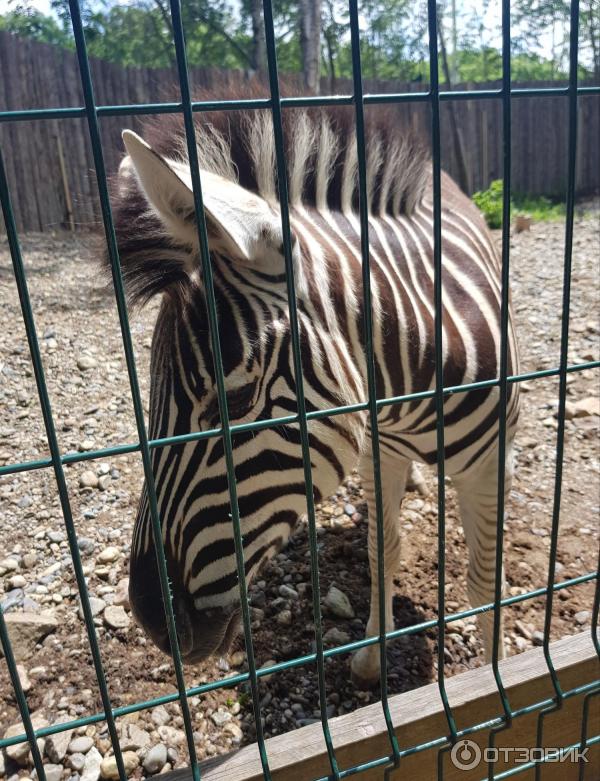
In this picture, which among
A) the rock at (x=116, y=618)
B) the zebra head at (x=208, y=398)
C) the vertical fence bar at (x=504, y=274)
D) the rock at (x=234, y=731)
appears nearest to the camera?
the vertical fence bar at (x=504, y=274)

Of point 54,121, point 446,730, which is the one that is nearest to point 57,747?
point 446,730

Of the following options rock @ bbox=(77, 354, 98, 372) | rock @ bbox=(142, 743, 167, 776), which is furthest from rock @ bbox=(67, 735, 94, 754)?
rock @ bbox=(77, 354, 98, 372)

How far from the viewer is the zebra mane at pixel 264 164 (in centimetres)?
164

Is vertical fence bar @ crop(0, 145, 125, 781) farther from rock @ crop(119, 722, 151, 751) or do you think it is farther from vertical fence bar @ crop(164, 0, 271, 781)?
rock @ crop(119, 722, 151, 751)

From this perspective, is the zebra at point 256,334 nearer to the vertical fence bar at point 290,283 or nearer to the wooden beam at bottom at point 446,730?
the vertical fence bar at point 290,283

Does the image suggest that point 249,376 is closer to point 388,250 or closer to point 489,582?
point 388,250

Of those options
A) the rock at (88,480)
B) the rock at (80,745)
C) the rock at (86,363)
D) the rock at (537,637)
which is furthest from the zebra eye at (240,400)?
the rock at (86,363)

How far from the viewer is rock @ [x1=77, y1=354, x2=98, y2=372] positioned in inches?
204

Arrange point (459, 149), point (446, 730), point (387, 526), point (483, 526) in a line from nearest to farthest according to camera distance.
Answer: point (446, 730)
point (483, 526)
point (387, 526)
point (459, 149)

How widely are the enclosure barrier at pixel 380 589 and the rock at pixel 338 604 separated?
146 centimetres

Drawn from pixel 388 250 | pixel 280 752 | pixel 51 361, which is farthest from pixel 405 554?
pixel 51 361

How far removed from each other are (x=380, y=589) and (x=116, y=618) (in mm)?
2147

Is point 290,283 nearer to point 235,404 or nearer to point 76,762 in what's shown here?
point 235,404

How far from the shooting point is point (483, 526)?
8.95ft
